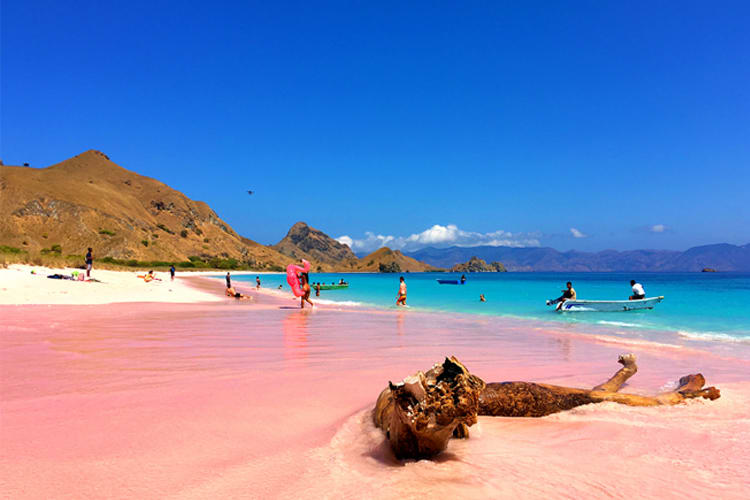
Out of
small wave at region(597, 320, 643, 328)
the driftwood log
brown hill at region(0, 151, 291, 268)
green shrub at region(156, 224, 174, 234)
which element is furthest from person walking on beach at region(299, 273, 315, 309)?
green shrub at region(156, 224, 174, 234)

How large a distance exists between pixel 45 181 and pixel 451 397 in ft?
419

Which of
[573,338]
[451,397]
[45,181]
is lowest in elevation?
[573,338]

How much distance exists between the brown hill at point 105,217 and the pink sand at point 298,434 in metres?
82.0

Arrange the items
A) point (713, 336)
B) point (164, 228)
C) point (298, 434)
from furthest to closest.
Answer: point (164, 228) < point (713, 336) < point (298, 434)

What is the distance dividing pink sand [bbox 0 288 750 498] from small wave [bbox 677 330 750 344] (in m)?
6.64

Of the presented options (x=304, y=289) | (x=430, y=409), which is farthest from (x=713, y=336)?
(x=304, y=289)

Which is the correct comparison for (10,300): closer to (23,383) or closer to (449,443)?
(23,383)

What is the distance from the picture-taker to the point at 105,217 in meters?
96.5

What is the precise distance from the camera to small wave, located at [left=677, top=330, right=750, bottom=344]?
1251 centimetres

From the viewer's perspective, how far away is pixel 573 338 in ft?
38.1

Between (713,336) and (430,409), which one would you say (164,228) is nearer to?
(713,336)

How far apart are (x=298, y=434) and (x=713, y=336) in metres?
14.9

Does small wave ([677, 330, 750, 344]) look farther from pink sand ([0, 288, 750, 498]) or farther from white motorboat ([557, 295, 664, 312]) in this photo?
pink sand ([0, 288, 750, 498])

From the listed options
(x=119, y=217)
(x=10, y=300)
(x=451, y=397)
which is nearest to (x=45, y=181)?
(x=119, y=217)
